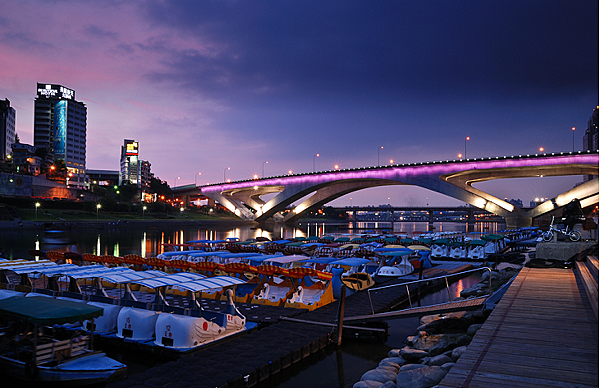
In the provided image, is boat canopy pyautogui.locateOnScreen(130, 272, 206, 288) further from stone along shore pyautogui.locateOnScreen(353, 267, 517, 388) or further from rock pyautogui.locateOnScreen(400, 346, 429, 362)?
rock pyautogui.locateOnScreen(400, 346, 429, 362)

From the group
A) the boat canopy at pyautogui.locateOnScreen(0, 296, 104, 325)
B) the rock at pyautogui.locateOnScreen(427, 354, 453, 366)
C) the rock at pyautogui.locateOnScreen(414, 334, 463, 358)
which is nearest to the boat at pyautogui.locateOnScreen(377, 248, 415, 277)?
the rock at pyautogui.locateOnScreen(414, 334, 463, 358)

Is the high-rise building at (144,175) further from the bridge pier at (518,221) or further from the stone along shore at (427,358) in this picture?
the stone along shore at (427,358)

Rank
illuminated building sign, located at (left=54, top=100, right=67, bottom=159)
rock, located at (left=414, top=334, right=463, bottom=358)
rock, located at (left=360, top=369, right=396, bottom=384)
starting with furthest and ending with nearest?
illuminated building sign, located at (left=54, top=100, right=67, bottom=159), rock, located at (left=414, top=334, right=463, bottom=358), rock, located at (left=360, top=369, right=396, bottom=384)

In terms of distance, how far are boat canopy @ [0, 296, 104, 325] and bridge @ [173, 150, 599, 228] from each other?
79713mm

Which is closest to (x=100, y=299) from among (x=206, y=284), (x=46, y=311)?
(x=206, y=284)

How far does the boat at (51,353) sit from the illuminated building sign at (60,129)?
161m

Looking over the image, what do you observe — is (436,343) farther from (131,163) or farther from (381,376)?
(131,163)

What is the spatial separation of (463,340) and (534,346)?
15.1 ft

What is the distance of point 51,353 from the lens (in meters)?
10.4

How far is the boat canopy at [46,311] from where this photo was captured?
9922 mm

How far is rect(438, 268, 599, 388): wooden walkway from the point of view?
233 inches

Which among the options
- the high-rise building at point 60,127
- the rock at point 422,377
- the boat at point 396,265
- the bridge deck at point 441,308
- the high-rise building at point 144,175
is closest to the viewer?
the rock at point 422,377

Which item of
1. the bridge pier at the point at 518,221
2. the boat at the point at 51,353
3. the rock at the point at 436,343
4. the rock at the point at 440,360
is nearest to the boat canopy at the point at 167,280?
the boat at the point at 51,353

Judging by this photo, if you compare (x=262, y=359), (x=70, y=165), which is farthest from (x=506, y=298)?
(x=70, y=165)
